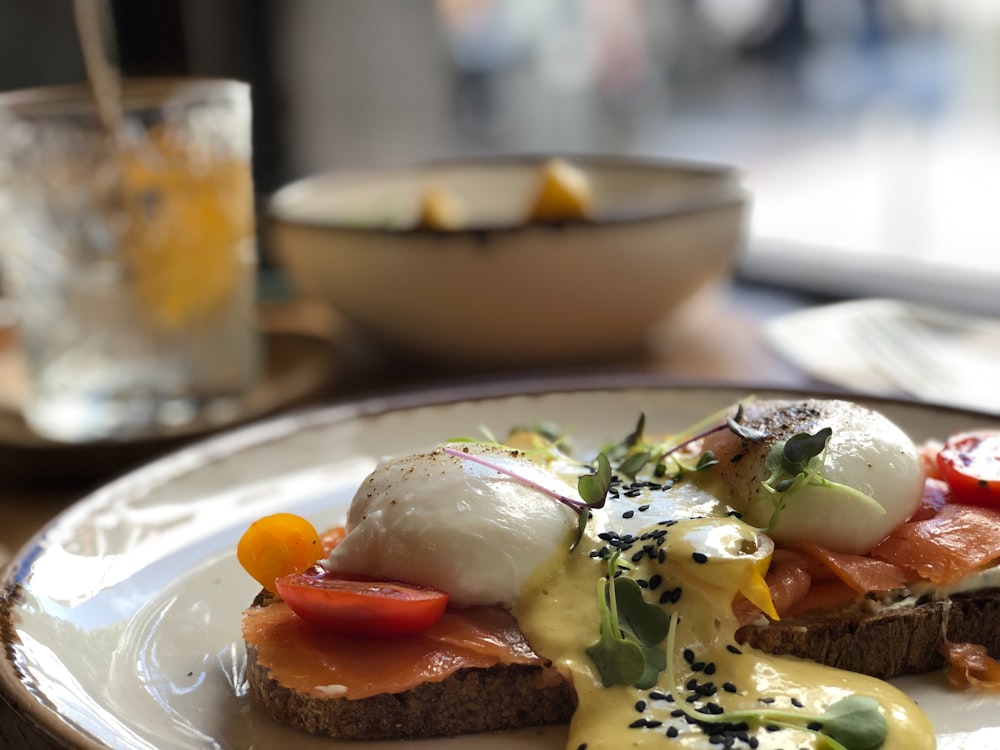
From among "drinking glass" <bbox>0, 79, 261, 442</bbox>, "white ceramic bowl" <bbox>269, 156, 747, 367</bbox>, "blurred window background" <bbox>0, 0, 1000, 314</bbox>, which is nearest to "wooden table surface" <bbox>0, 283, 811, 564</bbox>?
"white ceramic bowl" <bbox>269, 156, 747, 367</bbox>

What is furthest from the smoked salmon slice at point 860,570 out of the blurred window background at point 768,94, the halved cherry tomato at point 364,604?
the blurred window background at point 768,94

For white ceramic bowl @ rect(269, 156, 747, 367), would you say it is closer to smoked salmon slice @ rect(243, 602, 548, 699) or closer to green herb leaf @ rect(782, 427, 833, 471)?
green herb leaf @ rect(782, 427, 833, 471)

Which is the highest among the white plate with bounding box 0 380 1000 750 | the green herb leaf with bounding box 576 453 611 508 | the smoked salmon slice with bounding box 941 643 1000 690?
the green herb leaf with bounding box 576 453 611 508

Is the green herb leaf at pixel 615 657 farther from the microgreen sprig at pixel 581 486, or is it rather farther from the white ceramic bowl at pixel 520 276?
the white ceramic bowl at pixel 520 276

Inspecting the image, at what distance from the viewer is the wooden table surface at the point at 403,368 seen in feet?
8.16

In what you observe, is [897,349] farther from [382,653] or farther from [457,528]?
[382,653]

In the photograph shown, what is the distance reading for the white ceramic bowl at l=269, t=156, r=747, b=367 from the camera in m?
2.96

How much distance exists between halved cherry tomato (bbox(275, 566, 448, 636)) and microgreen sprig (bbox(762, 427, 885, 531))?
512 mm

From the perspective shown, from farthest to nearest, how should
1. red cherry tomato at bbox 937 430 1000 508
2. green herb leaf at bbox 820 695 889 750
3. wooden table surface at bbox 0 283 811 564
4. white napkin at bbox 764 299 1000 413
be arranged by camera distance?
white napkin at bbox 764 299 1000 413
wooden table surface at bbox 0 283 811 564
red cherry tomato at bbox 937 430 1000 508
green herb leaf at bbox 820 695 889 750

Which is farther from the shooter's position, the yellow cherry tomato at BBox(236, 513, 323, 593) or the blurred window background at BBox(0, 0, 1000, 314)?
the blurred window background at BBox(0, 0, 1000, 314)

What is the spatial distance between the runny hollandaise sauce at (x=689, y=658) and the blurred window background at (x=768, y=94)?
2.34 m

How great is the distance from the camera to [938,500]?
67.9 inches

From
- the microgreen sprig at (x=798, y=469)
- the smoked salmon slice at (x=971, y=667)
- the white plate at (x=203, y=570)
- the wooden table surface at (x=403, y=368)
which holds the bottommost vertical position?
the wooden table surface at (x=403, y=368)

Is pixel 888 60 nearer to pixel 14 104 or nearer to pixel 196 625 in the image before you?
pixel 14 104
